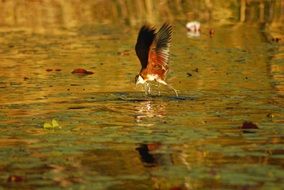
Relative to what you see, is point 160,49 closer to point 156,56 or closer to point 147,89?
point 156,56

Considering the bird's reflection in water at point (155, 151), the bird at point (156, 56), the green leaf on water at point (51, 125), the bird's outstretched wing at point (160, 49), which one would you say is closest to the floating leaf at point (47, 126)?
the green leaf on water at point (51, 125)

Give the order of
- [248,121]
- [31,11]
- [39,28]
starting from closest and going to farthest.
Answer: [248,121]
[39,28]
[31,11]

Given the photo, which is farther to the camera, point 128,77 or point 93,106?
point 128,77

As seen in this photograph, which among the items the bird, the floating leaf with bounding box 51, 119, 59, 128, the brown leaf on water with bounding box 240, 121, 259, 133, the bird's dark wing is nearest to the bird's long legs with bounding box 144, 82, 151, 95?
the bird

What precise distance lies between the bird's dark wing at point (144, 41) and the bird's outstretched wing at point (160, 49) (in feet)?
0.39

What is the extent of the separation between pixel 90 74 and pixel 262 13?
477 inches

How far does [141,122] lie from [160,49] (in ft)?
7.09

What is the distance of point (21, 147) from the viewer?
962 cm

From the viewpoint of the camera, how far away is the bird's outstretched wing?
12.7 m

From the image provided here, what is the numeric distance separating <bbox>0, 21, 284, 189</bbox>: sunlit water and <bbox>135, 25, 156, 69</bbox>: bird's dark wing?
695mm

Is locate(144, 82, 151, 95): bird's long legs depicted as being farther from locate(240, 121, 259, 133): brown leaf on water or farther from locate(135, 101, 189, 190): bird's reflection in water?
locate(240, 121, 259, 133): brown leaf on water

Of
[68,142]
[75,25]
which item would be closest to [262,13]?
[75,25]

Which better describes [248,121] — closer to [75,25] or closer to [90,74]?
[90,74]

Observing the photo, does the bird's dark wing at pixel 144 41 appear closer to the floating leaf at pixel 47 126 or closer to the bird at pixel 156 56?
the bird at pixel 156 56
